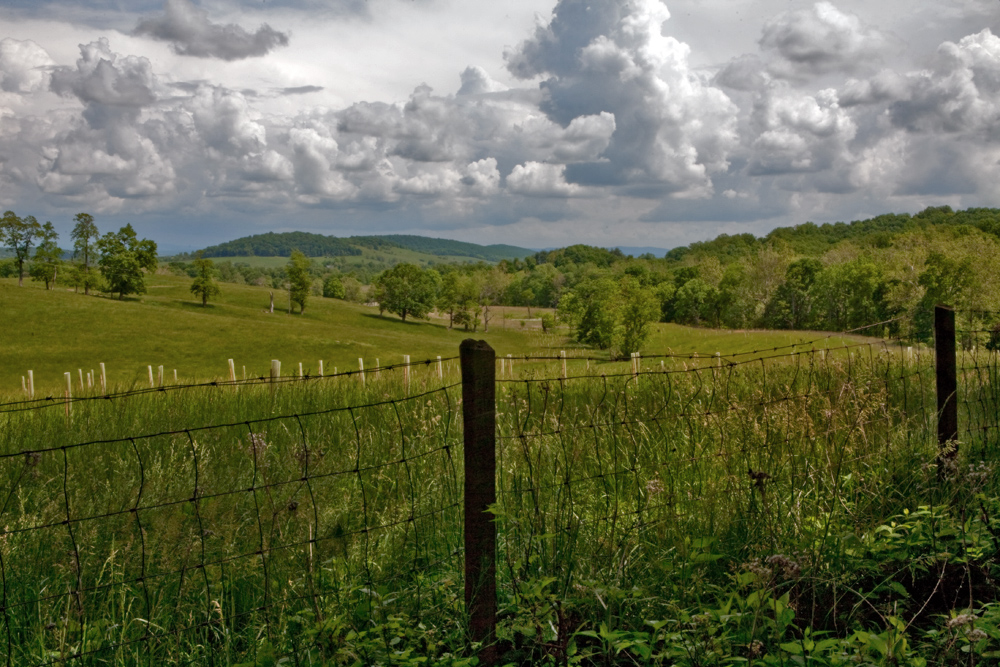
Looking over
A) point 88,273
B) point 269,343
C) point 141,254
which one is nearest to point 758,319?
point 269,343

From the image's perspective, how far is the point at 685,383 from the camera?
6.98m

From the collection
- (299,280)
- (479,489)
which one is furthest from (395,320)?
(479,489)

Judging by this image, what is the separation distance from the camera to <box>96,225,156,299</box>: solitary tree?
88438 mm

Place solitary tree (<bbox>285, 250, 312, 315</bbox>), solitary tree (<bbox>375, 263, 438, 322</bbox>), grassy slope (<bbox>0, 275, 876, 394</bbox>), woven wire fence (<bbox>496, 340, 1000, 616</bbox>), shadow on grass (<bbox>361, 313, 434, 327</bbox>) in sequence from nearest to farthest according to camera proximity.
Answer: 1. woven wire fence (<bbox>496, 340, 1000, 616</bbox>)
2. grassy slope (<bbox>0, 275, 876, 394</bbox>)
3. solitary tree (<bbox>285, 250, 312, 315</bbox>)
4. shadow on grass (<bbox>361, 313, 434, 327</bbox>)
5. solitary tree (<bbox>375, 263, 438, 322</bbox>)

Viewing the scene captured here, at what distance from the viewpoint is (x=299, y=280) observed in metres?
105

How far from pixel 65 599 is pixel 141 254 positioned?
10052cm

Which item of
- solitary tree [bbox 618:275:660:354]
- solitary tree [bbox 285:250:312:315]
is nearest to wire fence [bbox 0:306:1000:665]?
solitary tree [bbox 618:275:660:354]

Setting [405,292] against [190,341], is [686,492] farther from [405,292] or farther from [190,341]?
[405,292]

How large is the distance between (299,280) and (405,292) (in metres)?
16.1

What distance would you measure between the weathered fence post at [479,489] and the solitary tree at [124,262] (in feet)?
320

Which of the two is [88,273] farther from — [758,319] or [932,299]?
[932,299]

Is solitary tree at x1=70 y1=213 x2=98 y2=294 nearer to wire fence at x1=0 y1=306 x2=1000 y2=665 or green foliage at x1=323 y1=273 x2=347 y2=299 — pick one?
green foliage at x1=323 y1=273 x2=347 y2=299

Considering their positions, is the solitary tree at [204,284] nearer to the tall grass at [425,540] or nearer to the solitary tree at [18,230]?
the solitary tree at [18,230]

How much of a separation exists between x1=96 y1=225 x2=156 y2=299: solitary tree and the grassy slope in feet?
8.14
